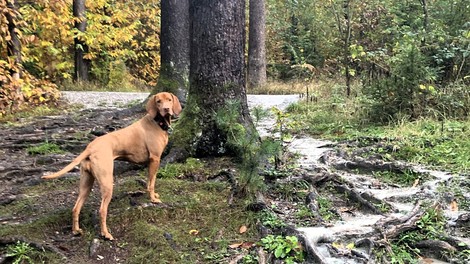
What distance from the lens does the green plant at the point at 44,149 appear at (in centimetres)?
649

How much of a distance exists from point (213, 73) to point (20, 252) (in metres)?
3.11

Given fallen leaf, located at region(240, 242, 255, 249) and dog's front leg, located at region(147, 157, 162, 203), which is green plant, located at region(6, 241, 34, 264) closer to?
dog's front leg, located at region(147, 157, 162, 203)

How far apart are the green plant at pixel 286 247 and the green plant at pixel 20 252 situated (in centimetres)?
189

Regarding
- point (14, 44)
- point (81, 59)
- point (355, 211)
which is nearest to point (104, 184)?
point (355, 211)

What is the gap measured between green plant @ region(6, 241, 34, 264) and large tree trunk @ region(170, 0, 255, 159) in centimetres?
251

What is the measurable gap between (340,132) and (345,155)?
1.68m

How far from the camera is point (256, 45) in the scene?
16859 millimetres

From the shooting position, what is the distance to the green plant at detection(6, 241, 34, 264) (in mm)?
3477

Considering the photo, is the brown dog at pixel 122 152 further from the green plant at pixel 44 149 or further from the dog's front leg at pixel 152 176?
the green plant at pixel 44 149

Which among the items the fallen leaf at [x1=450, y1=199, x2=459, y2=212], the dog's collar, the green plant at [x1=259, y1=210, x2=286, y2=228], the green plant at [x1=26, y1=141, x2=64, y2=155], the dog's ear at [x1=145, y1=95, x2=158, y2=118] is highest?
the dog's ear at [x1=145, y1=95, x2=158, y2=118]

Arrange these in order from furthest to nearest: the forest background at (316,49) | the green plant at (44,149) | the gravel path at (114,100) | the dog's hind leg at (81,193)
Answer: the gravel path at (114,100), the forest background at (316,49), the green plant at (44,149), the dog's hind leg at (81,193)

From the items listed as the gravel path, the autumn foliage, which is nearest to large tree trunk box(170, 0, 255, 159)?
the gravel path

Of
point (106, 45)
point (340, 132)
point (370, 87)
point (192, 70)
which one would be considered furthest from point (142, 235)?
point (106, 45)

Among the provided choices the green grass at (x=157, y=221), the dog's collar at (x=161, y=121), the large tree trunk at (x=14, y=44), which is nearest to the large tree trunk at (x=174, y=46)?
the large tree trunk at (x=14, y=44)
